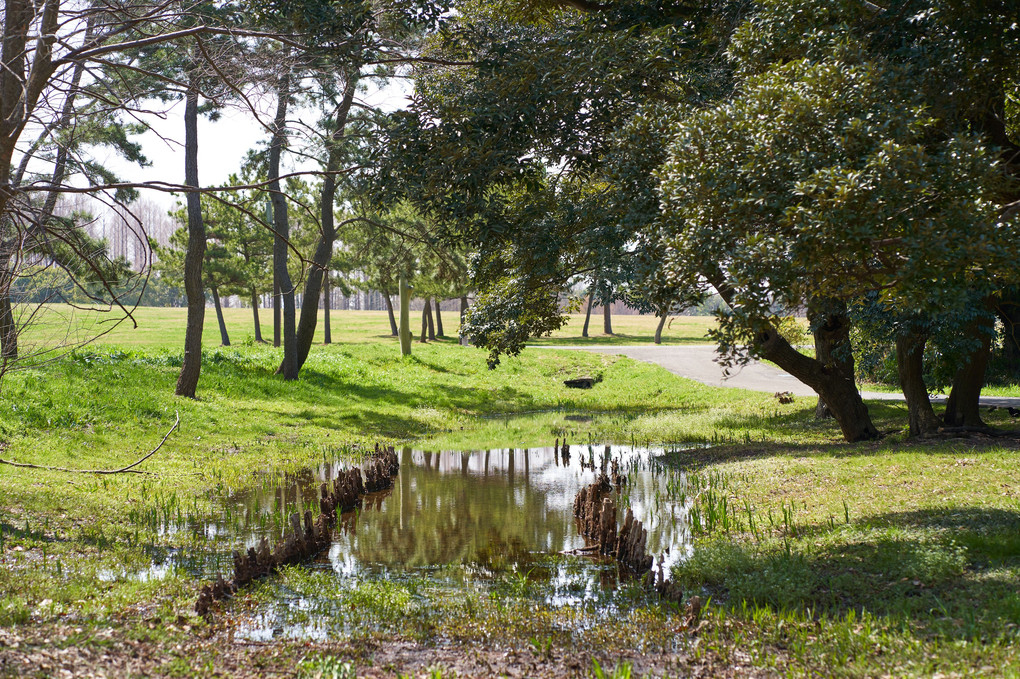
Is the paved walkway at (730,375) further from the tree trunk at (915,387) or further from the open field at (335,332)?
the tree trunk at (915,387)

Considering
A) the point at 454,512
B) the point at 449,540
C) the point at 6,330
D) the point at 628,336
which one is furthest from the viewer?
the point at 628,336

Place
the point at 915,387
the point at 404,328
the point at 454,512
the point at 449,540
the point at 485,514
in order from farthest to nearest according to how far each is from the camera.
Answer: the point at 404,328
the point at 915,387
the point at 454,512
the point at 485,514
the point at 449,540

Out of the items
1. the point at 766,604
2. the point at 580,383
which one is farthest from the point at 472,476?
the point at 580,383

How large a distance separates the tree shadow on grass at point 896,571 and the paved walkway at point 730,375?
37.9 feet

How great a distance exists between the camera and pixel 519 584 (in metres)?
7.46

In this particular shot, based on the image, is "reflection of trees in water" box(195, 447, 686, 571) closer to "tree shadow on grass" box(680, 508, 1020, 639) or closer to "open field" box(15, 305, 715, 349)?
"tree shadow on grass" box(680, 508, 1020, 639)

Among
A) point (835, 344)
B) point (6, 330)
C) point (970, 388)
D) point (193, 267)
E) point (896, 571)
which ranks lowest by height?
point (896, 571)

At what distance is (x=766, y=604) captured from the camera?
6539mm

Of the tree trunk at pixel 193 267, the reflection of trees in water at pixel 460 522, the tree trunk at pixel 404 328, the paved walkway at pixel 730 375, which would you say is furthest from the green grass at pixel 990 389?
the tree trunk at pixel 193 267

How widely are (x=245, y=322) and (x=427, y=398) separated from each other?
150ft

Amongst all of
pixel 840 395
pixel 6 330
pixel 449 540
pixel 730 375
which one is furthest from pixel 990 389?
pixel 6 330

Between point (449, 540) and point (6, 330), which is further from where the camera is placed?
point (449, 540)

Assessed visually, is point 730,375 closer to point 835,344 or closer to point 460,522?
point 835,344

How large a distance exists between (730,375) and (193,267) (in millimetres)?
14914
